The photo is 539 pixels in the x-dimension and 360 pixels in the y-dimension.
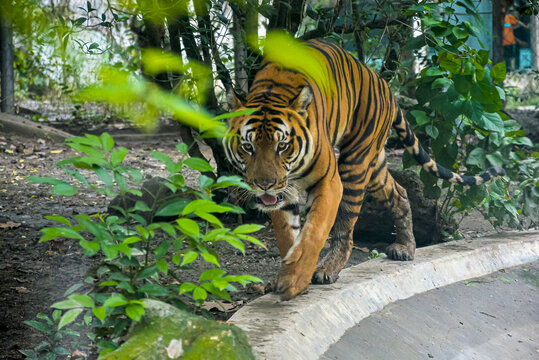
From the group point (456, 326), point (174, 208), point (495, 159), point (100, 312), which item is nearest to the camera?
point (100, 312)

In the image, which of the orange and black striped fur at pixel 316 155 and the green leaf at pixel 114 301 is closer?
the green leaf at pixel 114 301

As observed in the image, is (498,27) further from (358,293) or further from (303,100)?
→ (358,293)

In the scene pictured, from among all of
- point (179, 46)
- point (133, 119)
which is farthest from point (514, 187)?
point (133, 119)

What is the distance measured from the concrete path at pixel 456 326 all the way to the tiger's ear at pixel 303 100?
1.18 metres

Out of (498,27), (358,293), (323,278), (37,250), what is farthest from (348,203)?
(498,27)

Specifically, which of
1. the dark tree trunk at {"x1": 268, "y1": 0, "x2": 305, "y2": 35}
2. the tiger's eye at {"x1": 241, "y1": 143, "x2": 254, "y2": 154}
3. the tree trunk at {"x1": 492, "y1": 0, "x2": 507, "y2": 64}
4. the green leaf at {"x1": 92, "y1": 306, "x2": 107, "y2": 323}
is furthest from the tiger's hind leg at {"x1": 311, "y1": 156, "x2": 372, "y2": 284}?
the tree trunk at {"x1": 492, "y1": 0, "x2": 507, "y2": 64}

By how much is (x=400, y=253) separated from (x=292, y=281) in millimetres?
1264

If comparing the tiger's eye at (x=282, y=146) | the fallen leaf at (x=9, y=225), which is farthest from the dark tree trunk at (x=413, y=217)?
the fallen leaf at (x=9, y=225)

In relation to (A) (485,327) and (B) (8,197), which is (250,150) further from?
(B) (8,197)

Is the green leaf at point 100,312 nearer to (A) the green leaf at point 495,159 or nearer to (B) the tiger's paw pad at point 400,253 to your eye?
(B) the tiger's paw pad at point 400,253

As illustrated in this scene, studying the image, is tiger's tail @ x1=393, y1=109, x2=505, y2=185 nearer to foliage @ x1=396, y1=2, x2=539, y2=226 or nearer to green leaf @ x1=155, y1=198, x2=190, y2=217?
foliage @ x1=396, y1=2, x2=539, y2=226

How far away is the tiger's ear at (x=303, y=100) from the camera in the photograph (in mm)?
3436

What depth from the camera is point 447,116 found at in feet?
14.6

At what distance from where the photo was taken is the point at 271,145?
3336mm
